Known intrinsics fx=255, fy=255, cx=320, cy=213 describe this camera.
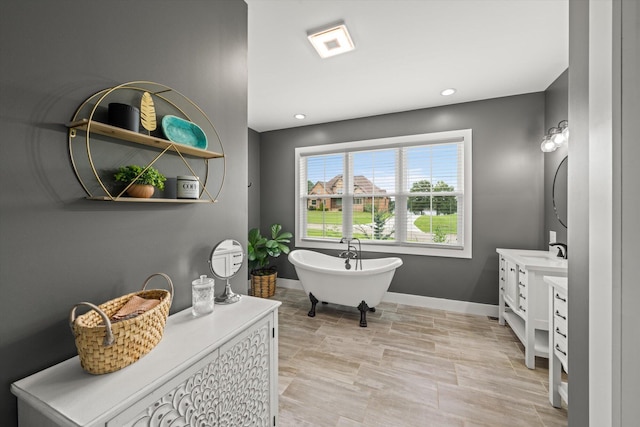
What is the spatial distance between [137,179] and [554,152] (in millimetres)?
3715

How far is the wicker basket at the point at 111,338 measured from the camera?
758 mm

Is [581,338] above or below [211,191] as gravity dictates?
below

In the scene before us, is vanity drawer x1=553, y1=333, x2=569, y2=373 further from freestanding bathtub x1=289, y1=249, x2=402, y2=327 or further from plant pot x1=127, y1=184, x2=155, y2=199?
plant pot x1=127, y1=184, x2=155, y2=199

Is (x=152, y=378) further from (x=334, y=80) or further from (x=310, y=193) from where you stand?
(x=310, y=193)

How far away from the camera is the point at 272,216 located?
4.44m

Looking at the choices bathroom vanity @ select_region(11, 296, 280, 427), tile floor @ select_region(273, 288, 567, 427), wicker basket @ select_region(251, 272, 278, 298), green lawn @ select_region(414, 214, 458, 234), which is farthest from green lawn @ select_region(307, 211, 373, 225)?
bathroom vanity @ select_region(11, 296, 280, 427)

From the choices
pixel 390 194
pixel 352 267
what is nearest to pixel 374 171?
pixel 390 194

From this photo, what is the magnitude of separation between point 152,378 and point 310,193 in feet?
11.7

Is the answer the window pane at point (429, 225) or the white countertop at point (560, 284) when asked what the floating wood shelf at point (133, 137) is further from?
the window pane at point (429, 225)

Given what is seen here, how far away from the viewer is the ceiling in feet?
5.77

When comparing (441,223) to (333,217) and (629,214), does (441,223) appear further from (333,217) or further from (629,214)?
(629,214)

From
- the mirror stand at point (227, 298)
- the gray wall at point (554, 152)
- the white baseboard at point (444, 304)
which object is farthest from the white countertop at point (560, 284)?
the mirror stand at point (227, 298)

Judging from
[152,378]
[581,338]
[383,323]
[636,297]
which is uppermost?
[636,297]

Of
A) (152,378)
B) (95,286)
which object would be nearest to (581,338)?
(152,378)
